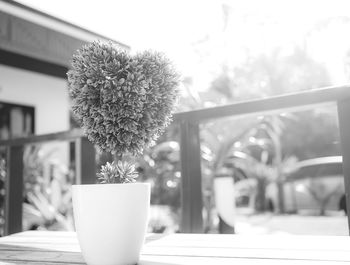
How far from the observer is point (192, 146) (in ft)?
5.52

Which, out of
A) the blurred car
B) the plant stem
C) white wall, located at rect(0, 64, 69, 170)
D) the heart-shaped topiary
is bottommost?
the blurred car

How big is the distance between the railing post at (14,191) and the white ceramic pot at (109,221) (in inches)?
63.2

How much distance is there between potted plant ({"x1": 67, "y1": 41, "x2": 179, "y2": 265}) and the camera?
0.92 meters

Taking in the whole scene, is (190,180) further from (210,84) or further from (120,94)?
(210,84)

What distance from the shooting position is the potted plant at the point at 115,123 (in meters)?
0.92

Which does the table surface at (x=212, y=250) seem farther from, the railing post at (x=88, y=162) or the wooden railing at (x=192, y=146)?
the railing post at (x=88, y=162)

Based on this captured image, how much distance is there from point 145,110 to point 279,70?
14.7 ft

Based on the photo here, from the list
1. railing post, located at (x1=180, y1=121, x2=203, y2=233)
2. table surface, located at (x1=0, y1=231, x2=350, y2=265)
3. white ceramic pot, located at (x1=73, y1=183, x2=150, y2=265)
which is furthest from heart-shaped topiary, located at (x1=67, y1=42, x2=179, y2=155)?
railing post, located at (x1=180, y1=121, x2=203, y2=233)

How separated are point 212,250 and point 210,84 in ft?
8.18

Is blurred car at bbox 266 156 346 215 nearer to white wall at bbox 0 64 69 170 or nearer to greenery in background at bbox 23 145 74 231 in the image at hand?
greenery in background at bbox 23 145 74 231

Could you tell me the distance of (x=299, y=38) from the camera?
4309mm

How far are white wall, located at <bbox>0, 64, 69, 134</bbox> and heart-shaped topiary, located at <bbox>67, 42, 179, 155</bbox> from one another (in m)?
5.41

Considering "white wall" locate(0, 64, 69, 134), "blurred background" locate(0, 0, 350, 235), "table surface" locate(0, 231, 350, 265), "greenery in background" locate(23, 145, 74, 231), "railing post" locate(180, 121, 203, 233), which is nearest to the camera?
"table surface" locate(0, 231, 350, 265)

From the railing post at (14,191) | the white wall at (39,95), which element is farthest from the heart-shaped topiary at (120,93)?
the white wall at (39,95)
